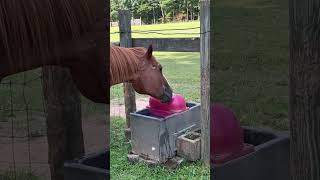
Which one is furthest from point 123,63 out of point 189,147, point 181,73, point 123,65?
point 181,73

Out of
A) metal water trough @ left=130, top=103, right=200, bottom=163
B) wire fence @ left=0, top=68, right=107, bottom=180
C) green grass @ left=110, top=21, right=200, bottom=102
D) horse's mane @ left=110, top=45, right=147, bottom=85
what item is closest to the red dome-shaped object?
wire fence @ left=0, top=68, right=107, bottom=180

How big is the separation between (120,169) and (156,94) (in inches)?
27.8

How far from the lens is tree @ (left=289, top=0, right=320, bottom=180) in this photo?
90cm

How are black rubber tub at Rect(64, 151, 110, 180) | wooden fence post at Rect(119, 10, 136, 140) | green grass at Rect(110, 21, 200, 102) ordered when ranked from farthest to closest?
green grass at Rect(110, 21, 200, 102) < wooden fence post at Rect(119, 10, 136, 140) < black rubber tub at Rect(64, 151, 110, 180)

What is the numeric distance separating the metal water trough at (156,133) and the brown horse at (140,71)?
0.25 metres

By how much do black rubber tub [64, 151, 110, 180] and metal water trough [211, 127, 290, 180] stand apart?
0.32 metres

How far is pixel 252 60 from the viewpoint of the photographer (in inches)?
43.8

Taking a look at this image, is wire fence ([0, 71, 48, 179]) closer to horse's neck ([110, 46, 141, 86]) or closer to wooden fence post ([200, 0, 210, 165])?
horse's neck ([110, 46, 141, 86])

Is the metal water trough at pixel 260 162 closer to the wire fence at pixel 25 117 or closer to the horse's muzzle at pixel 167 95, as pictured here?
the wire fence at pixel 25 117

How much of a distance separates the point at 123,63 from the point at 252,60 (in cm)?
107

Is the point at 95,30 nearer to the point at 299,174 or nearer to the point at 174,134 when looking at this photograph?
the point at 299,174

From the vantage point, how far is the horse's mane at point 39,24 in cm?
112

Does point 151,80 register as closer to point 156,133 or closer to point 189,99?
point 156,133

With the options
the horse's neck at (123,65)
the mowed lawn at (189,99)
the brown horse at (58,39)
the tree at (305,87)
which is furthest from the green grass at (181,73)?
the tree at (305,87)
